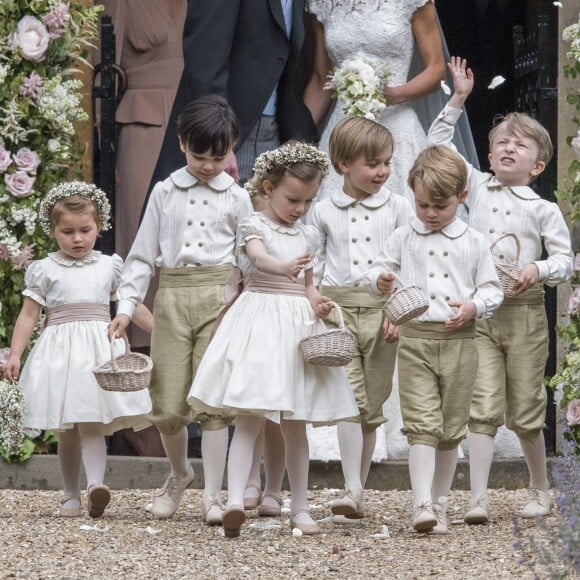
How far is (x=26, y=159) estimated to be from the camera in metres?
7.71

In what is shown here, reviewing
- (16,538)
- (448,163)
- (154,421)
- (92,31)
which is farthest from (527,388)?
(92,31)

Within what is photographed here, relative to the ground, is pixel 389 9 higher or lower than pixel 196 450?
higher

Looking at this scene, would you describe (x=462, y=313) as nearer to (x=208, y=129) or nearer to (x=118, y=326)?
(x=208, y=129)

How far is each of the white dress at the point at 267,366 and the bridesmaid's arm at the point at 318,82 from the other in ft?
7.03

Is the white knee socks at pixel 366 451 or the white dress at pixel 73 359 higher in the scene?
the white dress at pixel 73 359

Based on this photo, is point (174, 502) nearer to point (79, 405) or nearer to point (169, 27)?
point (79, 405)

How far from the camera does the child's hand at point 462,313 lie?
5.99 meters

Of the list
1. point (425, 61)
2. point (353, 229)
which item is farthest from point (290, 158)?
point (425, 61)

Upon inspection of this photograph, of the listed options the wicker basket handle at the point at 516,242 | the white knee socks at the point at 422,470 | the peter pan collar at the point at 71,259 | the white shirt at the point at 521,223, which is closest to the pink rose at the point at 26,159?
the peter pan collar at the point at 71,259

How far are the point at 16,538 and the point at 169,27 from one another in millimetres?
3758

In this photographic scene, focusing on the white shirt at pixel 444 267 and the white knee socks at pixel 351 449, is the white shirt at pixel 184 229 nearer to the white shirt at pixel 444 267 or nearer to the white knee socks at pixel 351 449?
the white shirt at pixel 444 267

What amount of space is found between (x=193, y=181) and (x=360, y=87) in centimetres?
146

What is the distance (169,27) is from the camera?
8.93 m

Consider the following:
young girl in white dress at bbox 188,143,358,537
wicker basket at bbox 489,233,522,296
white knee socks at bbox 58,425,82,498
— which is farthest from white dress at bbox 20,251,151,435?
wicker basket at bbox 489,233,522,296
